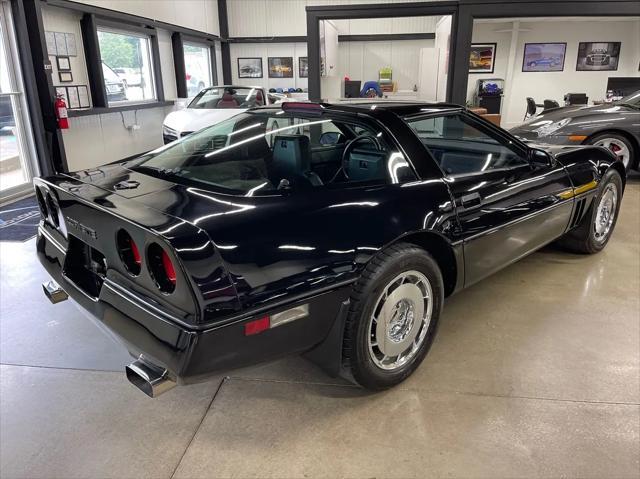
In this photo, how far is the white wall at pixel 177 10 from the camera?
8500mm

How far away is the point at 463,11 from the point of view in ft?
23.5

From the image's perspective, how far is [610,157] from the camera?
139 inches

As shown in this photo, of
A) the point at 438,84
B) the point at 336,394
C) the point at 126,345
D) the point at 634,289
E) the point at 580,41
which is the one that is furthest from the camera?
the point at 580,41

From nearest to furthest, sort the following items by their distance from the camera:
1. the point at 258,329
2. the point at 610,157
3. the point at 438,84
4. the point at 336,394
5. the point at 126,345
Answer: the point at 258,329
the point at 126,345
the point at 336,394
the point at 610,157
the point at 438,84

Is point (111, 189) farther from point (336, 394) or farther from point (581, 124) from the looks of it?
point (581, 124)

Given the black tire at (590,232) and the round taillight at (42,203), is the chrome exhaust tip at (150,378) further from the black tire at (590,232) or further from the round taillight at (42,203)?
the black tire at (590,232)

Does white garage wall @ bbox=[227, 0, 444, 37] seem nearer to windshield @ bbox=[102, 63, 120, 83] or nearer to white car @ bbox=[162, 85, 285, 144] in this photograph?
white car @ bbox=[162, 85, 285, 144]

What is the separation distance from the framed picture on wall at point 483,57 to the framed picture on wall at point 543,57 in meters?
0.91

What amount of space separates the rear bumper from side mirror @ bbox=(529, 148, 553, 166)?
1.74 m

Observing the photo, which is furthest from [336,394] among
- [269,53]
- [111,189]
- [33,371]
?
[269,53]

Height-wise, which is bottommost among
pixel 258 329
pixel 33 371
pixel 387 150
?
pixel 33 371

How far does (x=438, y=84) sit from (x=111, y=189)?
9.60 m

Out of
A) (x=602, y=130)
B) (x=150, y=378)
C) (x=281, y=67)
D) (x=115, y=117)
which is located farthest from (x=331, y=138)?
(x=281, y=67)

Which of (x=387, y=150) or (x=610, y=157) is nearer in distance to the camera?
(x=387, y=150)
